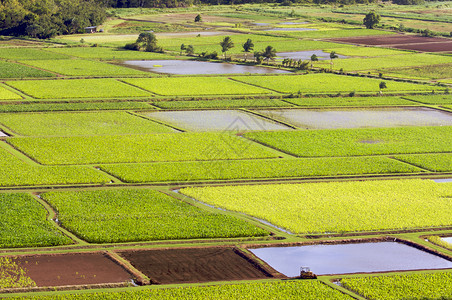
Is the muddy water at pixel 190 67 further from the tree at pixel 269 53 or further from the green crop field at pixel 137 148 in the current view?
the green crop field at pixel 137 148

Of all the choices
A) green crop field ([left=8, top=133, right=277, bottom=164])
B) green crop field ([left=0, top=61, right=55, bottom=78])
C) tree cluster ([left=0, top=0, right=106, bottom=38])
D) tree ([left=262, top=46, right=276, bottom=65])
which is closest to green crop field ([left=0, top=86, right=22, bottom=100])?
green crop field ([left=0, top=61, right=55, bottom=78])

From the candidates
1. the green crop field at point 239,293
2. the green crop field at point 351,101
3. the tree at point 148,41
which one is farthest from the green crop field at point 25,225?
the tree at point 148,41

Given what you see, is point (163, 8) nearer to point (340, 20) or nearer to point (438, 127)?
point (340, 20)

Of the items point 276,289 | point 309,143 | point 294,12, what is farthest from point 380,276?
point 294,12

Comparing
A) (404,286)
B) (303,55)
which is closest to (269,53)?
(303,55)

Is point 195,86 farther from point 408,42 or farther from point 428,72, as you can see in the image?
point 408,42

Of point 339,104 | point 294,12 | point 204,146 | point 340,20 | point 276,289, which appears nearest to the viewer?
point 276,289

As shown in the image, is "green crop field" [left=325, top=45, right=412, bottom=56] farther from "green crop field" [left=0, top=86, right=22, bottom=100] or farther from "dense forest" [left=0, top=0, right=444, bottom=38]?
"green crop field" [left=0, top=86, right=22, bottom=100]
